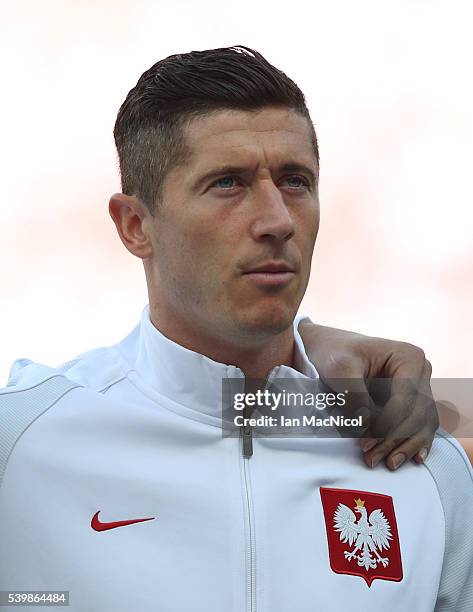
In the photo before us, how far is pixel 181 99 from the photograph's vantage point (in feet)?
12.6

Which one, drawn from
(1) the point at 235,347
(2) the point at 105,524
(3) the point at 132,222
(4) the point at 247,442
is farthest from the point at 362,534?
(3) the point at 132,222

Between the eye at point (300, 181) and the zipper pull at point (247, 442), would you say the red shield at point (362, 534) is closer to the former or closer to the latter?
the zipper pull at point (247, 442)

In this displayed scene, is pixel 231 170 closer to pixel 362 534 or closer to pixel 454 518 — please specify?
pixel 362 534

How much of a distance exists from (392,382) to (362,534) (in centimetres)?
61

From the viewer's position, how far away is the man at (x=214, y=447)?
3.49m

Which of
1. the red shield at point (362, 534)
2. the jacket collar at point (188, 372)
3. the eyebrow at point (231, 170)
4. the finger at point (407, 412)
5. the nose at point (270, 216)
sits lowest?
the red shield at point (362, 534)

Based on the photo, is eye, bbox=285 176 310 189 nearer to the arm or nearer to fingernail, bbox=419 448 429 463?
the arm

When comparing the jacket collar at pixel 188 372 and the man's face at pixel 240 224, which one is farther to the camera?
the jacket collar at pixel 188 372

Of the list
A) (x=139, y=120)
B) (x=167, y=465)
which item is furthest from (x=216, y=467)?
(x=139, y=120)

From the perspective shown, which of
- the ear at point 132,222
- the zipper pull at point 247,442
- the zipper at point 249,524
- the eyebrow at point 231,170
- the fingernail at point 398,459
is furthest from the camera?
the ear at point 132,222

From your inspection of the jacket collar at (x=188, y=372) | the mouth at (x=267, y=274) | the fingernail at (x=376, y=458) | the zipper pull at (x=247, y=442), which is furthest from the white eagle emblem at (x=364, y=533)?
the mouth at (x=267, y=274)

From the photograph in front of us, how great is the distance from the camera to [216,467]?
367 centimetres

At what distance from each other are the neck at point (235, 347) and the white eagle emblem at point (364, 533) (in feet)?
1.94

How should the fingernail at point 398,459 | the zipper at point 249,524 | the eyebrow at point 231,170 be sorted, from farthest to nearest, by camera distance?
1. the fingernail at point 398,459
2. the eyebrow at point 231,170
3. the zipper at point 249,524
